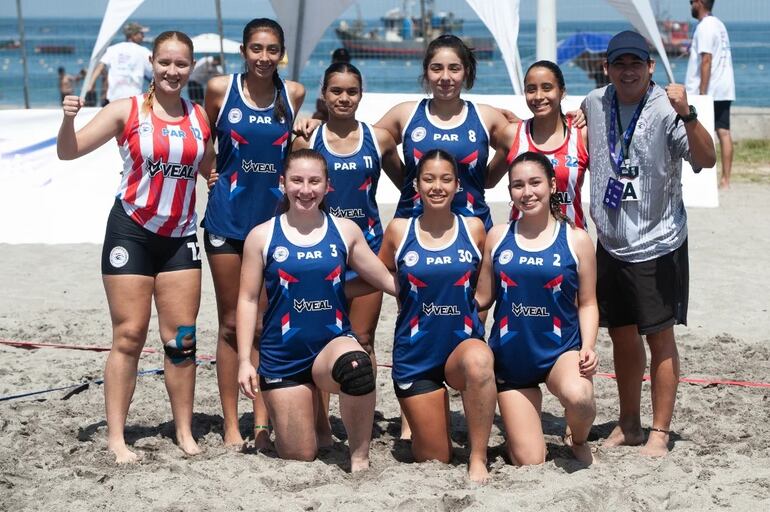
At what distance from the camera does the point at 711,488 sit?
392 cm

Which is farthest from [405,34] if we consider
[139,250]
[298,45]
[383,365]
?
[139,250]

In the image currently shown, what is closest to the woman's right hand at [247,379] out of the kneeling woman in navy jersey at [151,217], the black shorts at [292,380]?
the black shorts at [292,380]

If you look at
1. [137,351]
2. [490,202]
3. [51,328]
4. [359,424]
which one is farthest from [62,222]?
[359,424]

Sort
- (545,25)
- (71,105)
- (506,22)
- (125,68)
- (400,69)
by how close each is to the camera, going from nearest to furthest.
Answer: (71,105) < (506,22) < (545,25) < (125,68) < (400,69)

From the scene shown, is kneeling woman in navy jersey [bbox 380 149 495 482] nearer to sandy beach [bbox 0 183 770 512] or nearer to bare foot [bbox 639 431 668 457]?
sandy beach [bbox 0 183 770 512]

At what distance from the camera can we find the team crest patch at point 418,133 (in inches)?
183

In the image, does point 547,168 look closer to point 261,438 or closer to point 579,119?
point 579,119

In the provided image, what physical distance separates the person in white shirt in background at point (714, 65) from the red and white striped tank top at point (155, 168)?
8.16m

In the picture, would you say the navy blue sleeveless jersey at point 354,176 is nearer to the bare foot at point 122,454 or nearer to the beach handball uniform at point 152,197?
the beach handball uniform at point 152,197

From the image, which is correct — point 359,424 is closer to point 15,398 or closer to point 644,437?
point 644,437

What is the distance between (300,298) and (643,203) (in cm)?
146

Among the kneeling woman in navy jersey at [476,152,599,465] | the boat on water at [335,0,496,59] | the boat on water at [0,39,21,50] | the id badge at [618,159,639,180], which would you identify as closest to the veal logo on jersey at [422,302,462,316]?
the kneeling woman in navy jersey at [476,152,599,465]

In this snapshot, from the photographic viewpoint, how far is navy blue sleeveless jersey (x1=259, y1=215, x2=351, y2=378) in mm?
4195

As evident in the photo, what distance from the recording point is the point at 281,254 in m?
4.20
